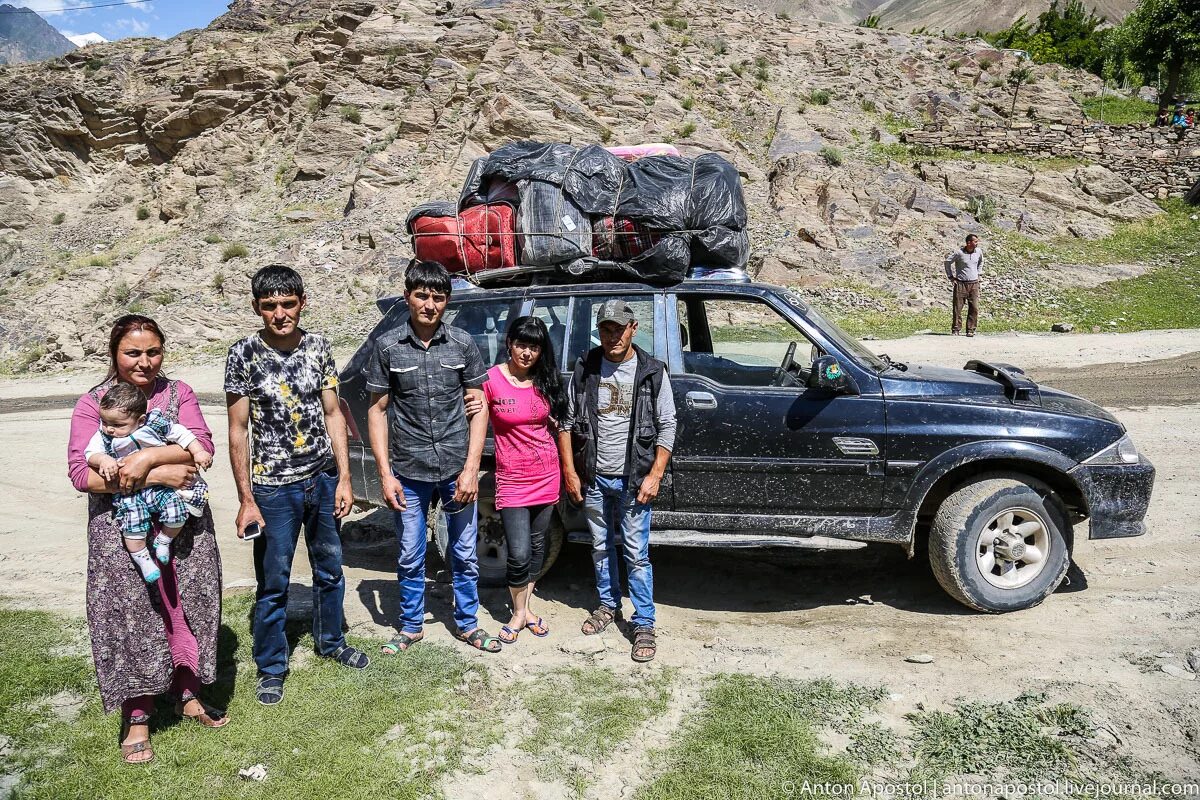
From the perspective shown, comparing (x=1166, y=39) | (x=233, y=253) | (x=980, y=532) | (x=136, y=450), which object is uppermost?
(x=1166, y=39)

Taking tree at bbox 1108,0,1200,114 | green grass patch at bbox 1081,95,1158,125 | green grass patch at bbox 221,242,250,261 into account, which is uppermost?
tree at bbox 1108,0,1200,114

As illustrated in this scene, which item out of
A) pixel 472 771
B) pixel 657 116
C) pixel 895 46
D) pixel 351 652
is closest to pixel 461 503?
pixel 351 652

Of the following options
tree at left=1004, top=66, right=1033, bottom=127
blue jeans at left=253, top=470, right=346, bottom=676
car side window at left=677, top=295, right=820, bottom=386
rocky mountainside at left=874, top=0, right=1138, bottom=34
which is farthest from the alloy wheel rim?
rocky mountainside at left=874, top=0, right=1138, bottom=34

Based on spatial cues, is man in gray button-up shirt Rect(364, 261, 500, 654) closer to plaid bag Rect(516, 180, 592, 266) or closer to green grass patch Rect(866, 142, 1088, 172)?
plaid bag Rect(516, 180, 592, 266)

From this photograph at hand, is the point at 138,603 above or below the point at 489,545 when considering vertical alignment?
above

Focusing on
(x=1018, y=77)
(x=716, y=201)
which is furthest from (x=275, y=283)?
(x=1018, y=77)

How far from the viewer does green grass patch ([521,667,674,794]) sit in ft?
10.9

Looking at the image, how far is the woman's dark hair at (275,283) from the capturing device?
3512 millimetres

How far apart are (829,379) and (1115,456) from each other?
5.62 feet

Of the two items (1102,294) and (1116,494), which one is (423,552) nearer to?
(1116,494)

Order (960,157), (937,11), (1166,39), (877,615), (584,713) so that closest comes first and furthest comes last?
(584,713), (877,615), (960,157), (1166,39), (937,11)

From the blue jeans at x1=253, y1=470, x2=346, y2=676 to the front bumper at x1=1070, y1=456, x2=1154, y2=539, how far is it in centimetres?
413

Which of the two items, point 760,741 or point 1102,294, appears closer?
point 760,741

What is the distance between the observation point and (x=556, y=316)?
4.90 meters
